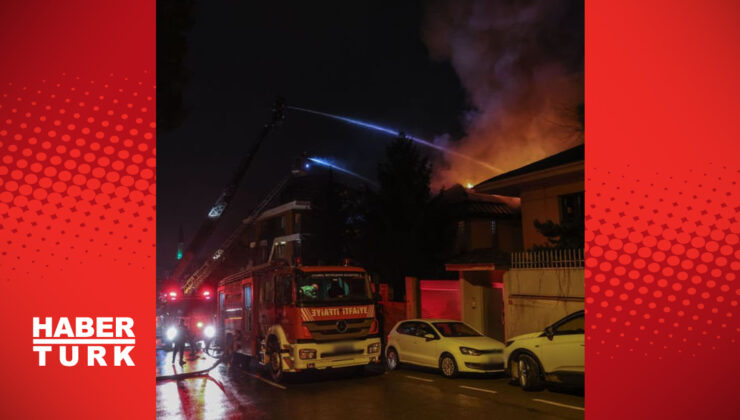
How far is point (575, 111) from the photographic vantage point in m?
31.2

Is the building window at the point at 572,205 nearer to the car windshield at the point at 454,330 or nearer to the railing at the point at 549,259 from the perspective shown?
the railing at the point at 549,259

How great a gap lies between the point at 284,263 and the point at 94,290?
8013mm

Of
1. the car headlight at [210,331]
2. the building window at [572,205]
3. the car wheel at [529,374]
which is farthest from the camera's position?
the car headlight at [210,331]

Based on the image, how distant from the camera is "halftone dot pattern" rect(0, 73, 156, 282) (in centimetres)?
655

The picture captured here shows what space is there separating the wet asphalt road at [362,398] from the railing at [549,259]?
3.97 m

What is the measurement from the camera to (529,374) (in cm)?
1176

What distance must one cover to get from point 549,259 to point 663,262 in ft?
34.1

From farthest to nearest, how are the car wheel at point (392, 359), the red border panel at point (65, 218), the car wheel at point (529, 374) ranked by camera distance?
the car wheel at point (392, 359) < the car wheel at point (529, 374) < the red border panel at point (65, 218)

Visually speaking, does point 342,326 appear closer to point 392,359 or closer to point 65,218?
point 392,359

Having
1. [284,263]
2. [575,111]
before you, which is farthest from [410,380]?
[575,111]

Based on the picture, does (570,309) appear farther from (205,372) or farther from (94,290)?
(94,290)

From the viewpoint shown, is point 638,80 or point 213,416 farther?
point 213,416

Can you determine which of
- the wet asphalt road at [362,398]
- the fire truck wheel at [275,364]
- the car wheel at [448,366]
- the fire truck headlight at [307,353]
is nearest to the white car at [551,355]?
the wet asphalt road at [362,398]

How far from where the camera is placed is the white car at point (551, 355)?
1099 centimetres
